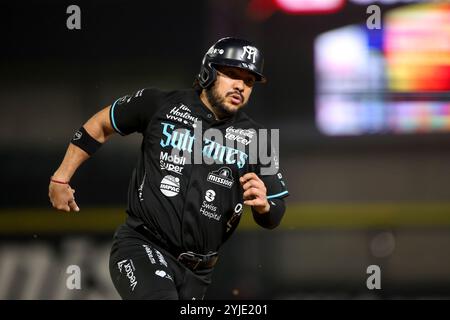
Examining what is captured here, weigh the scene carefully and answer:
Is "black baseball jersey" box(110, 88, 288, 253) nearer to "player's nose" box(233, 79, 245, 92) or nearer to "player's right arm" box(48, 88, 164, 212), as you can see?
"player's right arm" box(48, 88, 164, 212)

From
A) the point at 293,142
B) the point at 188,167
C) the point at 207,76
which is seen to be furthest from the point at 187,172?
the point at 293,142

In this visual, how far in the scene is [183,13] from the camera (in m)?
7.02

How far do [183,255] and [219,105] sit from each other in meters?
0.88

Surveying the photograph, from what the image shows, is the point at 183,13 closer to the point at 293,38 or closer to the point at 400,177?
the point at 293,38

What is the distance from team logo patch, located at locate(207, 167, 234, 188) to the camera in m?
4.77

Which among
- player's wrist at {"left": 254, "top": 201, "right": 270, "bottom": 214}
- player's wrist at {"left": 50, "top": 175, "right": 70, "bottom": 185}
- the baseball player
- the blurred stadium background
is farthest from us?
the blurred stadium background

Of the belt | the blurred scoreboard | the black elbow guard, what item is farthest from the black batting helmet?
the blurred scoreboard

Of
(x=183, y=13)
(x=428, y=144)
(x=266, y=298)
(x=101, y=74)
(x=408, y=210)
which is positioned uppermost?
(x=183, y=13)

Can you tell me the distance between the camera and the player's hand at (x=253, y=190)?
438 cm

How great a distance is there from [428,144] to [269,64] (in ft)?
4.79

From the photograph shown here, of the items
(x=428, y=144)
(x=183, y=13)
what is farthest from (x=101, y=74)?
(x=428, y=144)

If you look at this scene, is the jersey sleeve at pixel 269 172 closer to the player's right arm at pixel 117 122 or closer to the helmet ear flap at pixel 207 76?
the helmet ear flap at pixel 207 76

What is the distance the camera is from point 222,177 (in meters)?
4.78

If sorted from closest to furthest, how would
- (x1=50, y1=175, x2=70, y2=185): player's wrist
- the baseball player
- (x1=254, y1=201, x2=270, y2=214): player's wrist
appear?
(x1=254, y1=201, x2=270, y2=214): player's wrist, the baseball player, (x1=50, y1=175, x2=70, y2=185): player's wrist
